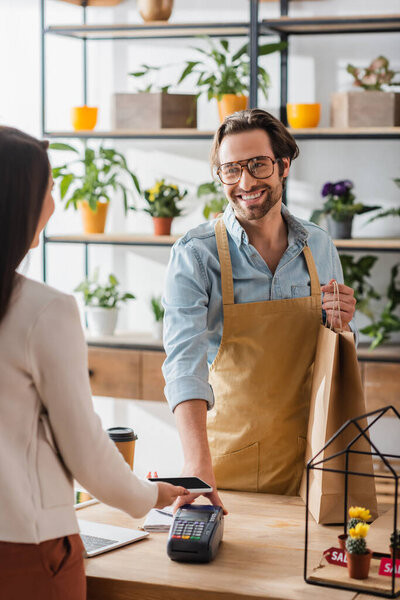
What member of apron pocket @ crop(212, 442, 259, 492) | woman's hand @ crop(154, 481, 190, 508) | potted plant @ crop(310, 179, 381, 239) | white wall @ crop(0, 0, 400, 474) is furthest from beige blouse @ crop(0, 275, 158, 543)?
potted plant @ crop(310, 179, 381, 239)

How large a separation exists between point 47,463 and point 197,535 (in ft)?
1.16

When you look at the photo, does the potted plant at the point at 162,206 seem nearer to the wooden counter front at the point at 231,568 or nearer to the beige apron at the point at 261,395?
the beige apron at the point at 261,395

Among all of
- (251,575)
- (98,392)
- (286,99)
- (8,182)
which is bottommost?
(98,392)

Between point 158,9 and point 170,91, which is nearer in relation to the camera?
point 158,9

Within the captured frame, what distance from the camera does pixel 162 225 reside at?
4.01 metres

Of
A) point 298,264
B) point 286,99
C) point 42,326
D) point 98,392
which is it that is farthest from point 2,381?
point 286,99

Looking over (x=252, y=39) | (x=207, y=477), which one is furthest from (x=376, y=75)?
(x=207, y=477)

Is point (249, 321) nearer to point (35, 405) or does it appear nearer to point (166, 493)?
point (166, 493)

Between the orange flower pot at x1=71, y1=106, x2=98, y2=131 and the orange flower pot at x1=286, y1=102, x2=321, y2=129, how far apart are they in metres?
0.97

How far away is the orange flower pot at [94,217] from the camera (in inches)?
162

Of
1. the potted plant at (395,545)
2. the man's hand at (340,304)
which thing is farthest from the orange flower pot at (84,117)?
the potted plant at (395,545)

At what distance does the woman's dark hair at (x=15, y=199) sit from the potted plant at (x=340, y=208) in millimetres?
2716

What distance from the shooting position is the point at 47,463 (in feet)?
3.89

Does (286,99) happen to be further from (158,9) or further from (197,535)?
(197,535)
